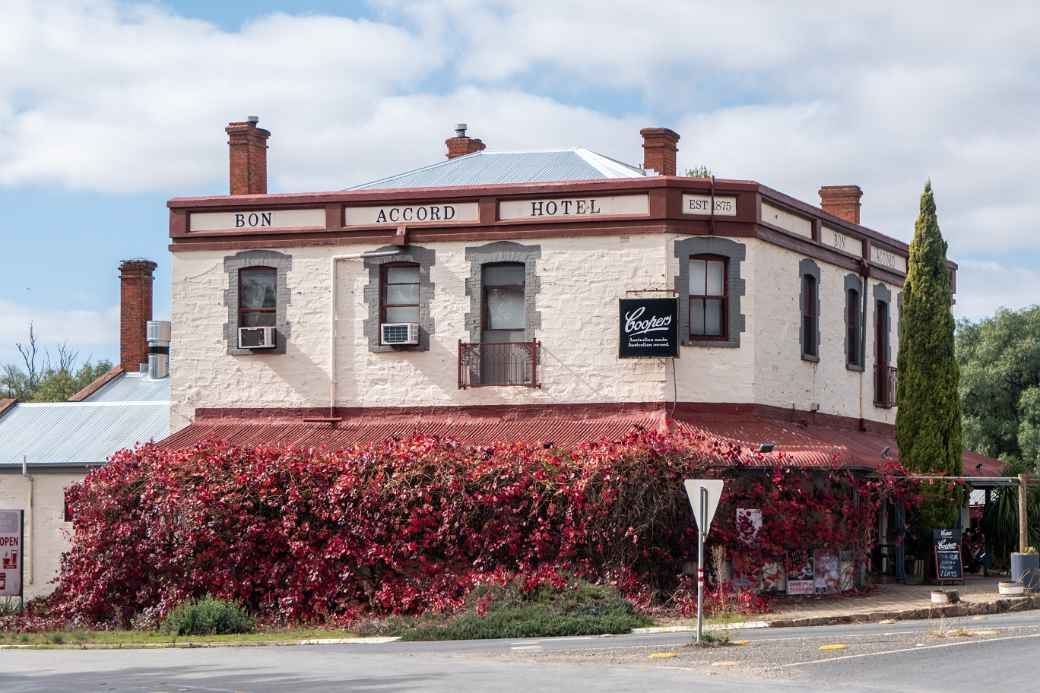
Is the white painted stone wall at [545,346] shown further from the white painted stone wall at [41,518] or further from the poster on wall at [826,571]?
→ the white painted stone wall at [41,518]

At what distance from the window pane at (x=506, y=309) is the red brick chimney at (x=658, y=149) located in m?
5.47

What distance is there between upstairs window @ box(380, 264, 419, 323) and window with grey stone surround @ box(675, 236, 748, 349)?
5.28m

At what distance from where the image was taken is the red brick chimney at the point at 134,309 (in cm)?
4797

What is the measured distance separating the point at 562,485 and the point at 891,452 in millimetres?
9957

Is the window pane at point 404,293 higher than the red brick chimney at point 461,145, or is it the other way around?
the red brick chimney at point 461,145

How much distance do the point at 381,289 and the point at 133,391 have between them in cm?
1456

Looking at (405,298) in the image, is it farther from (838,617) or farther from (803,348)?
(838,617)

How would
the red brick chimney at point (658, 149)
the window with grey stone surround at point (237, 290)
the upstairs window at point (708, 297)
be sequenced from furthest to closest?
the red brick chimney at point (658, 149) → the window with grey stone surround at point (237, 290) → the upstairs window at point (708, 297)

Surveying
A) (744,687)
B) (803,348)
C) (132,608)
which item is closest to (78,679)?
(744,687)

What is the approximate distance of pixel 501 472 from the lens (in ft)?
92.4

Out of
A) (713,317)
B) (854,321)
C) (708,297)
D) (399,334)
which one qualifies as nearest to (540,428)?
(399,334)

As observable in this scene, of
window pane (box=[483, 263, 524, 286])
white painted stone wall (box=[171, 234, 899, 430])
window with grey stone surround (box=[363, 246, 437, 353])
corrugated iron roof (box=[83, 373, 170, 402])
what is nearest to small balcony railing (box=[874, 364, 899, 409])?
white painted stone wall (box=[171, 234, 899, 430])

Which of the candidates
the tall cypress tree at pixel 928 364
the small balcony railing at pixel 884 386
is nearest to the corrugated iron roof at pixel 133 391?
the small balcony railing at pixel 884 386

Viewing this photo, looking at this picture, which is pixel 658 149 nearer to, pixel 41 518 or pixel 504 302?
pixel 504 302
